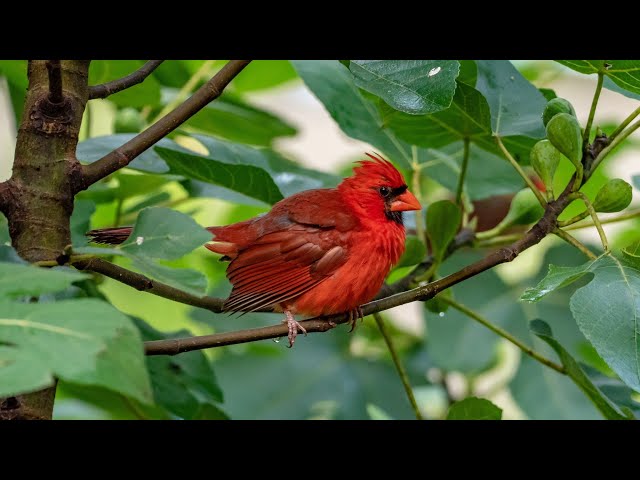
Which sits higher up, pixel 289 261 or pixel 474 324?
pixel 289 261

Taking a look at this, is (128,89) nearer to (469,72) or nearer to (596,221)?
(469,72)

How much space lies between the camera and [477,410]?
1881 millimetres

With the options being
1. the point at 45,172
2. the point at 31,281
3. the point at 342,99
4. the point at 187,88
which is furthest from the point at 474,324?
the point at 31,281

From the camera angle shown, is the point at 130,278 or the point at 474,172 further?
the point at 474,172

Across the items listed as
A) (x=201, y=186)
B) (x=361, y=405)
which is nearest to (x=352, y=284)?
(x=201, y=186)

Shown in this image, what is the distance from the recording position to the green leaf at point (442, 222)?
1981mm

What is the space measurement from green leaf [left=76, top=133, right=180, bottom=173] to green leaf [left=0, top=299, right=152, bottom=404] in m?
0.98

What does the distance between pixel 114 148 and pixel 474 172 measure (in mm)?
1097

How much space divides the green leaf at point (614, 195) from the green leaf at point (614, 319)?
20 cm

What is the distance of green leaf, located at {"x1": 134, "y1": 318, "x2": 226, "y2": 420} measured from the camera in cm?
204

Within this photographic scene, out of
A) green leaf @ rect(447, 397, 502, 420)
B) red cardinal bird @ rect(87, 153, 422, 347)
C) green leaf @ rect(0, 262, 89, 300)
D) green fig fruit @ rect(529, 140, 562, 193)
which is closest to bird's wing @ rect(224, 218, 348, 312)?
red cardinal bird @ rect(87, 153, 422, 347)

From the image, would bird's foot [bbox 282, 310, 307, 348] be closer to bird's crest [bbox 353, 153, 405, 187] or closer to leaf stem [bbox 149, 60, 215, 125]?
bird's crest [bbox 353, 153, 405, 187]

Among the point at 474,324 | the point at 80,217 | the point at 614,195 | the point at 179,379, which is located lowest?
the point at 474,324

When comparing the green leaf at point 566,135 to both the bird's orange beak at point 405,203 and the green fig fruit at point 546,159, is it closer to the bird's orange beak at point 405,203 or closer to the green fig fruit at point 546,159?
the green fig fruit at point 546,159
